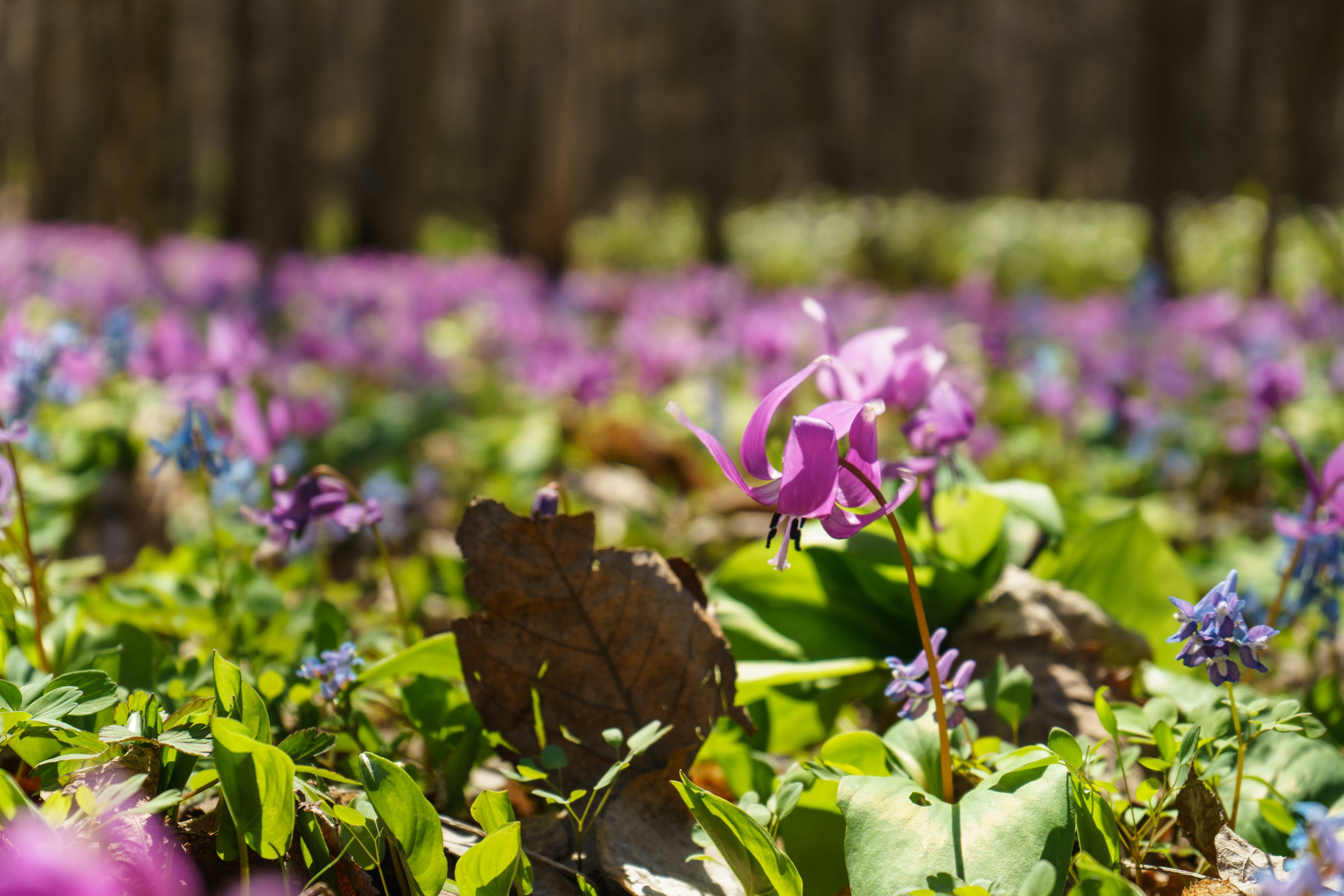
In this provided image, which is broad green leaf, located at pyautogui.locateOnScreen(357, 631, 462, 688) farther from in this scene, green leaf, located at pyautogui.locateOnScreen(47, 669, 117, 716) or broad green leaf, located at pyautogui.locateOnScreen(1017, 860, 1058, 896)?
broad green leaf, located at pyautogui.locateOnScreen(1017, 860, 1058, 896)

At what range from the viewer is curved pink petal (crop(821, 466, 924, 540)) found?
111 centimetres

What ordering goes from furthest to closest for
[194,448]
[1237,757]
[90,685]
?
1. [194,448]
2. [1237,757]
3. [90,685]

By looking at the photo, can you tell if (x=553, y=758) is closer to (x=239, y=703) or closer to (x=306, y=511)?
(x=239, y=703)

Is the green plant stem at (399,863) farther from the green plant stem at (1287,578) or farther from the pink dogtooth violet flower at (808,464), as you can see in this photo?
the green plant stem at (1287,578)

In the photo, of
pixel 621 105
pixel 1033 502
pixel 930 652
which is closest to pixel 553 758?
pixel 930 652

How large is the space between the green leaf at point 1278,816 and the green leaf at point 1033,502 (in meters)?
0.61

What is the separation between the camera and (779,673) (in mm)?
1561

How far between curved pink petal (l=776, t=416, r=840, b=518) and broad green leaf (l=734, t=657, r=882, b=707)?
510mm

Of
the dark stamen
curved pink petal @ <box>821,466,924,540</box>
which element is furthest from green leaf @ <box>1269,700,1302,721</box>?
the dark stamen

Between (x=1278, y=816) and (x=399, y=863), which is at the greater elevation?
(x=1278, y=816)

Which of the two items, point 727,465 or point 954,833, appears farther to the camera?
point 954,833

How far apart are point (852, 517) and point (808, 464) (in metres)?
0.10

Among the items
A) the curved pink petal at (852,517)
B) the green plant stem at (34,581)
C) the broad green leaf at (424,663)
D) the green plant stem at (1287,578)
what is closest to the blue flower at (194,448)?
the green plant stem at (34,581)

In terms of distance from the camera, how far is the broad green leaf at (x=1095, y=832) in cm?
119
